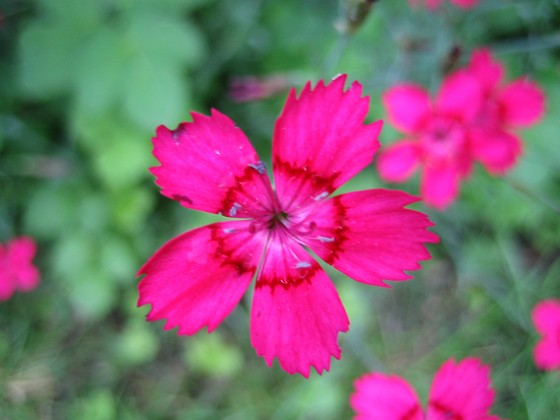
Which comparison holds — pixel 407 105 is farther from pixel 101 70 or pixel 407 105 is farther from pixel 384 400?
pixel 101 70

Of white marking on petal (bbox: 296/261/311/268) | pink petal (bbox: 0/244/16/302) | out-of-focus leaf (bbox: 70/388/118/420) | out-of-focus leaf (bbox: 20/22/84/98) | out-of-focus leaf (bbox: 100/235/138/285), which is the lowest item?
out-of-focus leaf (bbox: 70/388/118/420)

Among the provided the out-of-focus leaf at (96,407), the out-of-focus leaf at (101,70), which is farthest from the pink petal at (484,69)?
the out-of-focus leaf at (96,407)

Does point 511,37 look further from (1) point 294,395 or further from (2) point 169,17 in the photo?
(1) point 294,395

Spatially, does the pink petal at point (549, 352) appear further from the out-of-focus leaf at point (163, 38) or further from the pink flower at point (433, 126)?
the out-of-focus leaf at point (163, 38)

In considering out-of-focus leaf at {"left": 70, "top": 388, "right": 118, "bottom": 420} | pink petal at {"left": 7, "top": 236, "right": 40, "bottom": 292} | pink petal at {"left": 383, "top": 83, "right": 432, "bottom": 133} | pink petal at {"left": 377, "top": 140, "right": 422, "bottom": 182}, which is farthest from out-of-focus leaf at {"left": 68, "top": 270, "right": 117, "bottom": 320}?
pink petal at {"left": 383, "top": 83, "right": 432, "bottom": 133}

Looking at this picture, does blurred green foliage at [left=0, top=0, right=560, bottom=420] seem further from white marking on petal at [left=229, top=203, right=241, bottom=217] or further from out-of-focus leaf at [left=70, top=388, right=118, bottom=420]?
white marking on petal at [left=229, top=203, right=241, bottom=217]

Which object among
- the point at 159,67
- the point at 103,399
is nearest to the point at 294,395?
the point at 103,399

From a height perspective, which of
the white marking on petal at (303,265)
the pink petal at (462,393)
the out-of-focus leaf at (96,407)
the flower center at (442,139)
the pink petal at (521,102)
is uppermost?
the pink petal at (521,102)
